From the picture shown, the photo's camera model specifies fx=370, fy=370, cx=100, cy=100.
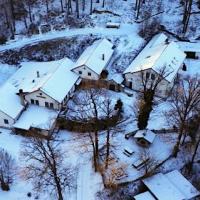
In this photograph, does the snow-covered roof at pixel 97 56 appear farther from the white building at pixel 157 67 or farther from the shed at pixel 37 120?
the shed at pixel 37 120

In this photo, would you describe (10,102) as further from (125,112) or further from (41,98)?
(125,112)

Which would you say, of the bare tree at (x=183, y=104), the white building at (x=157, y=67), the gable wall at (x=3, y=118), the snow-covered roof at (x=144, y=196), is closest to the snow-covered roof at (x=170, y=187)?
the snow-covered roof at (x=144, y=196)

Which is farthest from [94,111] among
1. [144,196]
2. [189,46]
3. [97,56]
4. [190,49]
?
[189,46]

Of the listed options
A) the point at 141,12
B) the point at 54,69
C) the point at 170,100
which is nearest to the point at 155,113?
the point at 170,100

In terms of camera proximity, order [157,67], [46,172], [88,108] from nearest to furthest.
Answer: [46,172] < [88,108] < [157,67]

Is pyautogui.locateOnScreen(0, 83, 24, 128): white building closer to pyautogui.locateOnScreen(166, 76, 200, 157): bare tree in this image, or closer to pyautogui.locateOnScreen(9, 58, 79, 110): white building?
pyautogui.locateOnScreen(9, 58, 79, 110): white building

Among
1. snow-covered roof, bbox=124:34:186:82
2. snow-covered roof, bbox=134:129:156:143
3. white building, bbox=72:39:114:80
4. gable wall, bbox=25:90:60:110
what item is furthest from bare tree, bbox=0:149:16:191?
snow-covered roof, bbox=124:34:186:82
